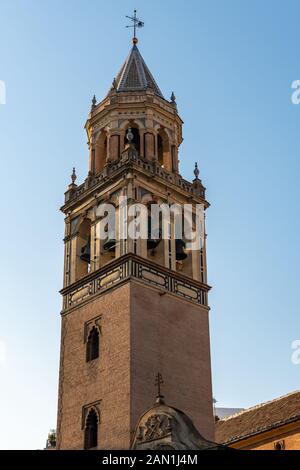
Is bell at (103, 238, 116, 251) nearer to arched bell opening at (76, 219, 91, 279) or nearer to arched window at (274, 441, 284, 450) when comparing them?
arched bell opening at (76, 219, 91, 279)

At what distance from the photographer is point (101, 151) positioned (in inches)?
1720

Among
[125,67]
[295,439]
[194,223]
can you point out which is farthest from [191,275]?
[125,67]

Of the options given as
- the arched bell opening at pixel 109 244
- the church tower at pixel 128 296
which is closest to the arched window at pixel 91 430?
the church tower at pixel 128 296

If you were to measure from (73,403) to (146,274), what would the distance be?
20.5 feet

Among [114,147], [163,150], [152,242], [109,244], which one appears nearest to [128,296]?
[109,244]

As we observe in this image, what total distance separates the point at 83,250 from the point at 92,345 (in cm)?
535

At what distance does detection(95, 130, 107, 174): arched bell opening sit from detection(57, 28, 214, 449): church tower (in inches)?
2.0

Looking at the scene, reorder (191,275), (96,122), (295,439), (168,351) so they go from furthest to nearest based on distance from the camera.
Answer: (96,122) → (191,275) → (168,351) → (295,439)

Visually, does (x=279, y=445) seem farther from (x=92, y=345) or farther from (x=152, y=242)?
(x=152, y=242)

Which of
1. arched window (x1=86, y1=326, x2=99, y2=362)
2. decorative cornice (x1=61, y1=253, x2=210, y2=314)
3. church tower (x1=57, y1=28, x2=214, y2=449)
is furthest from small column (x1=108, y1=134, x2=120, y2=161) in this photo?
arched window (x1=86, y1=326, x2=99, y2=362)

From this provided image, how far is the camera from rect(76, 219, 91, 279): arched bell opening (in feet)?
132
